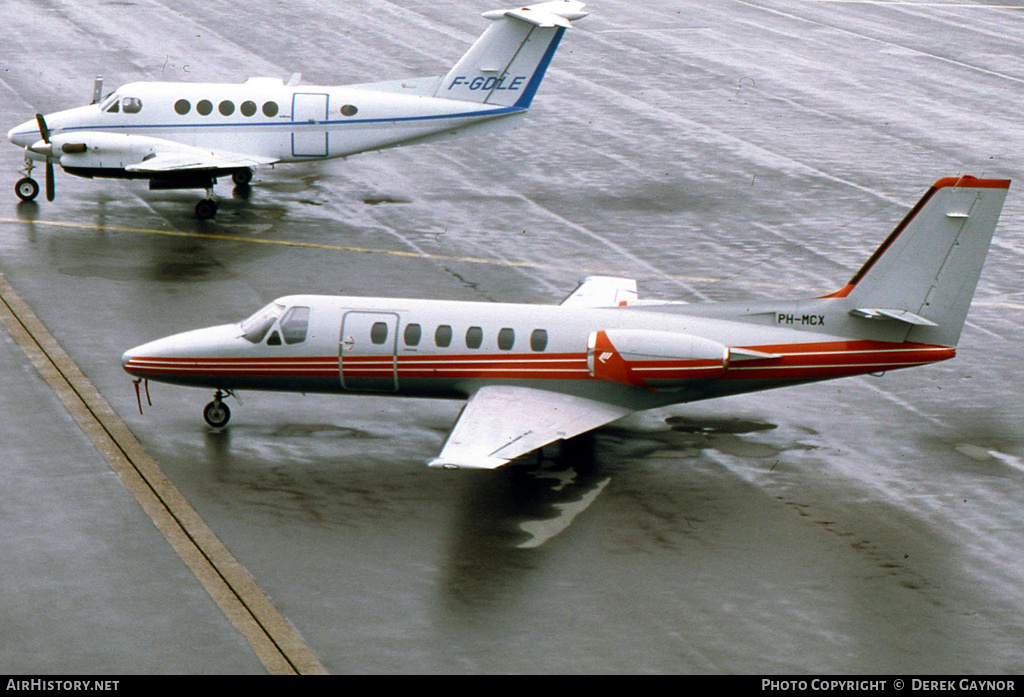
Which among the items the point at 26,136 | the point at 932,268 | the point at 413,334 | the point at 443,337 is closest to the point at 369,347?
the point at 413,334

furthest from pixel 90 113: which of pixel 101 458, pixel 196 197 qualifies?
pixel 101 458

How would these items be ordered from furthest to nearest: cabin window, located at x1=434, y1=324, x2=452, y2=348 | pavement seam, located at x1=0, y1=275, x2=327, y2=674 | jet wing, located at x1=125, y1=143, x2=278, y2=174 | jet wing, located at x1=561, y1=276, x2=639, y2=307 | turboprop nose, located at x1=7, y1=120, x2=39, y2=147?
turboprop nose, located at x1=7, y1=120, x2=39, y2=147 → jet wing, located at x1=125, y1=143, x2=278, y2=174 → jet wing, located at x1=561, y1=276, x2=639, y2=307 → cabin window, located at x1=434, y1=324, x2=452, y2=348 → pavement seam, located at x1=0, y1=275, x2=327, y2=674

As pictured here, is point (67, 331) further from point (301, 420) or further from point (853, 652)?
point (853, 652)

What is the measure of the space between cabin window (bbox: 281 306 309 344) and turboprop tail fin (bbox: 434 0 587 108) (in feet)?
57.8

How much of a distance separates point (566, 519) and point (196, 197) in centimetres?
2307

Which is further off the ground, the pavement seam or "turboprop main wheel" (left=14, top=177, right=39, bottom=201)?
"turboprop main wheel" (left=14, top=177, right=39, bottom=201)

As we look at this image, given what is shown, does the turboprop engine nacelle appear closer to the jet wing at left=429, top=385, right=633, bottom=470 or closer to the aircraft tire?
the aircraft tire

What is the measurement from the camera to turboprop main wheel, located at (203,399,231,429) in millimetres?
28062

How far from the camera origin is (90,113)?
4278 centimetres

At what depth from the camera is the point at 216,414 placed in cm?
2806

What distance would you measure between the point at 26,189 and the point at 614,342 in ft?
75.3

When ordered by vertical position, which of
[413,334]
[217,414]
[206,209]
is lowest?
[217,414]

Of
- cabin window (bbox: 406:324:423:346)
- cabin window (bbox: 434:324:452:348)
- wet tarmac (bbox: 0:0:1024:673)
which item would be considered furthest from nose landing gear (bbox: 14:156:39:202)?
cabin window (bbox: 434:324:452:348)

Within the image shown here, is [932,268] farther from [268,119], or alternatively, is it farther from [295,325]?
[268,119]
